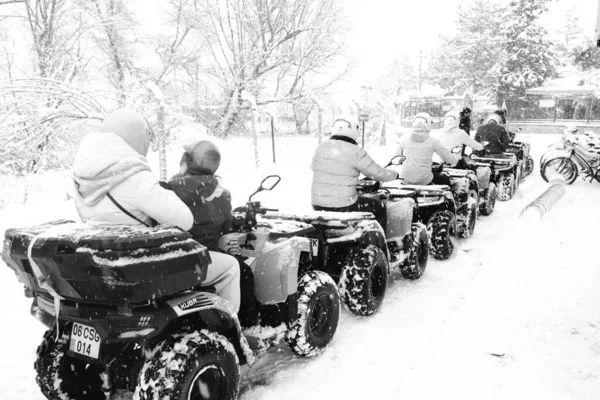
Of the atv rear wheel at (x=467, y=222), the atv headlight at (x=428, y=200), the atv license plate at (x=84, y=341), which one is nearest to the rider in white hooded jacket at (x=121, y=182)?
the atv license plate at (x=84, y=341)

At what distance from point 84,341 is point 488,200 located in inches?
351

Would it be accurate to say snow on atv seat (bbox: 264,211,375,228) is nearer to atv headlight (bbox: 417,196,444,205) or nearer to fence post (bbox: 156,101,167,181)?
atv headlight (bbox: 417,196,444,205)

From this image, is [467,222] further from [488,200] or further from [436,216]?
[488,200]

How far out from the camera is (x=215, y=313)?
2930mm

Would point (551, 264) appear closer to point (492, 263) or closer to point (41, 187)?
point (492, 263)

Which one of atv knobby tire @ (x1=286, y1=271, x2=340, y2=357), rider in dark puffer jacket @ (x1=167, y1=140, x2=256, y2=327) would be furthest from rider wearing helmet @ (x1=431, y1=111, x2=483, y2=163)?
rider in dark puffer jacket @ (x1=167, y1=140, x2=256, y2=327)

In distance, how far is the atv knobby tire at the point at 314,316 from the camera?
12.4 ft

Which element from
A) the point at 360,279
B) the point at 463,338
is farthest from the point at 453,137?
the point at 463,338

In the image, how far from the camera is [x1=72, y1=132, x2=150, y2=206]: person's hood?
100 inches

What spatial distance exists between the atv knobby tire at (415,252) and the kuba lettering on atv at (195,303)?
351cm

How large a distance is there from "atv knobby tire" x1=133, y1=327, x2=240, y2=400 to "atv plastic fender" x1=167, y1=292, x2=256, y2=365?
108 millimetres

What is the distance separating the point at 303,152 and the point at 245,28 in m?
4.88

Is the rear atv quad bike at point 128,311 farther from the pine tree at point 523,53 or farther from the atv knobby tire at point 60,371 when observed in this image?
the pine tree at point 523,53

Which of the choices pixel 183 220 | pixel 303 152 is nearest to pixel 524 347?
pixel 183 220
